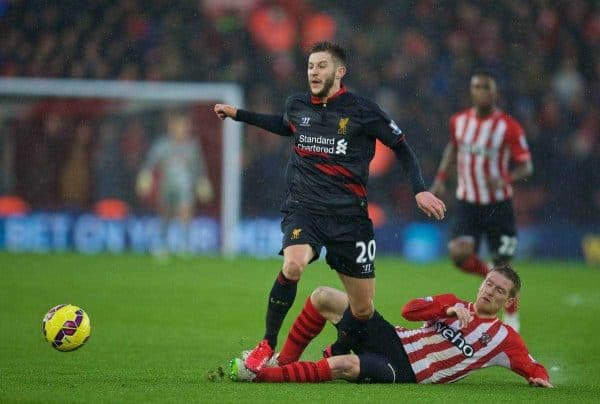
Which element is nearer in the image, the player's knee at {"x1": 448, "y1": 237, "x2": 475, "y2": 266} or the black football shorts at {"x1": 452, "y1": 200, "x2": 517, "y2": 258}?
the player's knee at {"x1": 448, "y1": 237, "x2": 475, "y2": 266}

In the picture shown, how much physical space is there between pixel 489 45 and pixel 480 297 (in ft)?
51.0

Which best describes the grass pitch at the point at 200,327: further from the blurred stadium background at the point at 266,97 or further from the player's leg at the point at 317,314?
the blurred stadium background at the point at 266,97

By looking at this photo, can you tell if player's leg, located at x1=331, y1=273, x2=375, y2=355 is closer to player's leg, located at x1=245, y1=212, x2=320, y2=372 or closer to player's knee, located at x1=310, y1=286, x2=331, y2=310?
player's knee, located at x1=310, y1=286, x2=331, y2=310

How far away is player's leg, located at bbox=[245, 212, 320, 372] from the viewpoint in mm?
6727

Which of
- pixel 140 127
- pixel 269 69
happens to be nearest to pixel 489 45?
pixel 269 69

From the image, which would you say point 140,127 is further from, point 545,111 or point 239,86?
point 545,111

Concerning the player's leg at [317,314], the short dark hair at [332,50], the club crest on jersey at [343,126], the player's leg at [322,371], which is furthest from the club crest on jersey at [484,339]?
the short dark hair at [332,50]

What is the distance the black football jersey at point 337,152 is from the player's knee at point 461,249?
370 cm

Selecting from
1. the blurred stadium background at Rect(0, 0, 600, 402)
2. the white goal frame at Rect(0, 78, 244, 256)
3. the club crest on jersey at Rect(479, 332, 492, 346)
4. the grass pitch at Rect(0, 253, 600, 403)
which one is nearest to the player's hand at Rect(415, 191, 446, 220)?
the club crest on jersey at Rect(479, 332, 492, 346)

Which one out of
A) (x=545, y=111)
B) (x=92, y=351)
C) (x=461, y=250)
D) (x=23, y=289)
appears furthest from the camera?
(x=545, y=111)

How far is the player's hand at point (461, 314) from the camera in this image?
6.46 meters

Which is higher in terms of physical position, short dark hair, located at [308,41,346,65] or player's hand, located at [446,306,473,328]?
short dark hair, located at [308,41,346,65]

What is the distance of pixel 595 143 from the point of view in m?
20.2

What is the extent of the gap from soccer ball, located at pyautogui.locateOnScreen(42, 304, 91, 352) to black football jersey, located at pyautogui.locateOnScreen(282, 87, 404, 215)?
1.47 m
